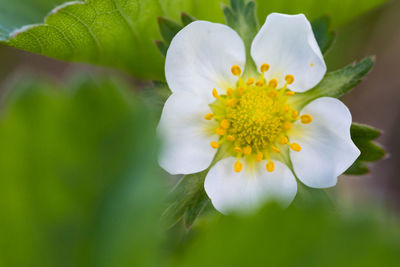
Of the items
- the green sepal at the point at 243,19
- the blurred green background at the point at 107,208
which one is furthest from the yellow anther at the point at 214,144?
the blurred green background at the point at 107,208

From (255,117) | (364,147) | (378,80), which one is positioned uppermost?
(255,117)

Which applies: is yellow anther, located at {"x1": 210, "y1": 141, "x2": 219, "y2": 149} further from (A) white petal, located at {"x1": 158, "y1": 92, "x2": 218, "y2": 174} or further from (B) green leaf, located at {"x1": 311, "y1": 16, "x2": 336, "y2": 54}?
(B) green leaf, located at {"x1": 311, "y1": 16, "x2": 336, "y2": 54}

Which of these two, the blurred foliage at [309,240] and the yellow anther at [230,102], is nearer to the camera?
the blurred foliage at [309,240]

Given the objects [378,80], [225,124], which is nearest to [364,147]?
[225,124]

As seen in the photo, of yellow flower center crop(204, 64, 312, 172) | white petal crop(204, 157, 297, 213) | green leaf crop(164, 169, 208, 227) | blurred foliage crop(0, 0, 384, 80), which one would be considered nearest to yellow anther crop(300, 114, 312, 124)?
yellow flower center crop(204, 64, 312, 172)

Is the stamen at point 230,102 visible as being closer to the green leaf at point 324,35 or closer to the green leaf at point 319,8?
the green leaf at point 324,35

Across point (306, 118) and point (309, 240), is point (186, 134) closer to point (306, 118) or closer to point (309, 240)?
point (306, 118)
